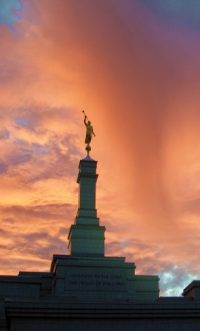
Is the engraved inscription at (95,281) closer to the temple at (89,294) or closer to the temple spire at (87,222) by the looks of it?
the temple at (89,294)

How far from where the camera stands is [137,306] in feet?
92.7

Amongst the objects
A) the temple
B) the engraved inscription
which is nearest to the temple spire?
the temple

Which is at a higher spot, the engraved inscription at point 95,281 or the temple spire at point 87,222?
the temple spire at point 87,222

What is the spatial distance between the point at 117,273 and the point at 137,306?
410 inches

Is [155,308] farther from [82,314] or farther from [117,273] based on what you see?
[117,273]

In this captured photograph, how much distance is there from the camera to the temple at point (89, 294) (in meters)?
27.4

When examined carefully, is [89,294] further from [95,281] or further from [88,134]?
[88,134]

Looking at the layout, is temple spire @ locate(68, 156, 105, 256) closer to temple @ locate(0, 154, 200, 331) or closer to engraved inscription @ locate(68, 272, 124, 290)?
temple @ locate(0, 154, 200, 331)

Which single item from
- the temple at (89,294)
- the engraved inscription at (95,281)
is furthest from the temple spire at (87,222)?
the engraved inscription at (95,281)

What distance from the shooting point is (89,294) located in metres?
36.9

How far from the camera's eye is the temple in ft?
90.0

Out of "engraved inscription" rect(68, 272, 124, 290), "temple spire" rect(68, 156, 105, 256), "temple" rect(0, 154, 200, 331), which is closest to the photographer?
"temple" rect(0, 154, 200, 331)

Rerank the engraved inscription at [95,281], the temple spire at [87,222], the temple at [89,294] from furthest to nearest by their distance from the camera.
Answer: the temple spire at [87,222] < the engraved inscription at [95,281] < the temple at [89,294]

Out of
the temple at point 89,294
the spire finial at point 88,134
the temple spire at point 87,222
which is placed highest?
the spire finial at point 88,134
